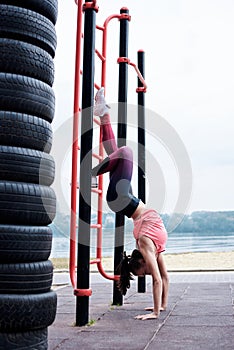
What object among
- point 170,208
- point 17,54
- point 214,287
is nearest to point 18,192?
point 17,54

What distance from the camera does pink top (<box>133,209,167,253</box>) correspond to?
4375 millimetres

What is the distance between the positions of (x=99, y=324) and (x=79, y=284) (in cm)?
33

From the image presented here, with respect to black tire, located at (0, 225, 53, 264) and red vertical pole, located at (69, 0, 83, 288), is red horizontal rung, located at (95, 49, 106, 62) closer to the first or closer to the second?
red vertical pole, located at (69, 0, 83, 288)

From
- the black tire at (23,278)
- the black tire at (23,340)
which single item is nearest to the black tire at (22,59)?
the black tire at (23,278)

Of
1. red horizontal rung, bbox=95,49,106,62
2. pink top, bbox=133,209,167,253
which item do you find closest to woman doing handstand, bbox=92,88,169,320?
pink top, bbox=133,209,167,253

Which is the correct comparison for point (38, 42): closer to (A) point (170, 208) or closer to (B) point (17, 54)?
(B) point (17, 54)

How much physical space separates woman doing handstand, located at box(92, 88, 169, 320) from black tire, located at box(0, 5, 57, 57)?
1.68m

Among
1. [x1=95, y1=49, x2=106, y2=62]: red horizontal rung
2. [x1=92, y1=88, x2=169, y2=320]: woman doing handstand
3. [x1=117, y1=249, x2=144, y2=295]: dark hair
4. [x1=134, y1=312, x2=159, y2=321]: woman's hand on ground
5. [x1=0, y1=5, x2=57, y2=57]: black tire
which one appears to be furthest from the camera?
[x1=95, y1=49, x2=106, y2=62]: red horizontal rung

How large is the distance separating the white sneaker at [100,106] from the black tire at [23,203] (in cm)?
185

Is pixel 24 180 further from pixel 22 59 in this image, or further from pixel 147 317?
pixel 147 317

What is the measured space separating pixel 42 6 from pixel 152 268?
2283mm

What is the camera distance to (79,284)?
148 inches

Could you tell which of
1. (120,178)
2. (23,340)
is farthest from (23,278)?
(120,178)

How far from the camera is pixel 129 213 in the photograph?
4.49 metres
